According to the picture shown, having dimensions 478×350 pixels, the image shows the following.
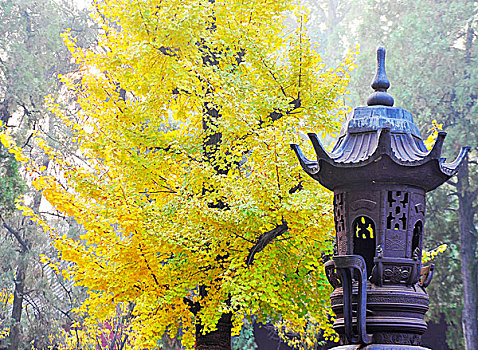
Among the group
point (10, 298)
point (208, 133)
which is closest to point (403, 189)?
point (208, 133)

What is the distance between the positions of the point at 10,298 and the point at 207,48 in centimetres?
1409

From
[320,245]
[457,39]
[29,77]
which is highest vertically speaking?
[457,39]

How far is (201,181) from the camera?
1036 centimetres

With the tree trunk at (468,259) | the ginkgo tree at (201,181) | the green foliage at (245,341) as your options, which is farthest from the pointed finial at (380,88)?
the green foliage at (245,341)

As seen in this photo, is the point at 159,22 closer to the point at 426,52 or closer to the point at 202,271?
the point at 202,271

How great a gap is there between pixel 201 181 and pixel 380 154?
18.2 feet

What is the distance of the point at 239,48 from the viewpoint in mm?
11609

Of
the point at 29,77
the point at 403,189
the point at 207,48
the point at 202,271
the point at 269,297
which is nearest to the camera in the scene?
the point at 403,189

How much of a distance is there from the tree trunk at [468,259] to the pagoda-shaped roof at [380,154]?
49.2 feet

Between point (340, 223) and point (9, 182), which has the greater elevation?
point (9, 182)

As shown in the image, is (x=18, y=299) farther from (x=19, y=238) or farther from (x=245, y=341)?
(x=245, y=341)

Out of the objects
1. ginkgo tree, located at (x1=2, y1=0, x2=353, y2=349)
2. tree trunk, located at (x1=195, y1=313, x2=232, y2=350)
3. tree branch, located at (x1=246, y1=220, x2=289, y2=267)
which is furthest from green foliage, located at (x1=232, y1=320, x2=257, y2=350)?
tree branch, located at (x1=246, y1=220, x2=289, y2=267)

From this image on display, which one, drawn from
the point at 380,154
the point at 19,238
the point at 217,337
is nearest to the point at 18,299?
the point at 19,238

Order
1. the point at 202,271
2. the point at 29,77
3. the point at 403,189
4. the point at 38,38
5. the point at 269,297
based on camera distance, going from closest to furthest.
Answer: the point at 403,189, the point at 269,297, the point at 202,271, the point at 29,77, the point at 38,38
